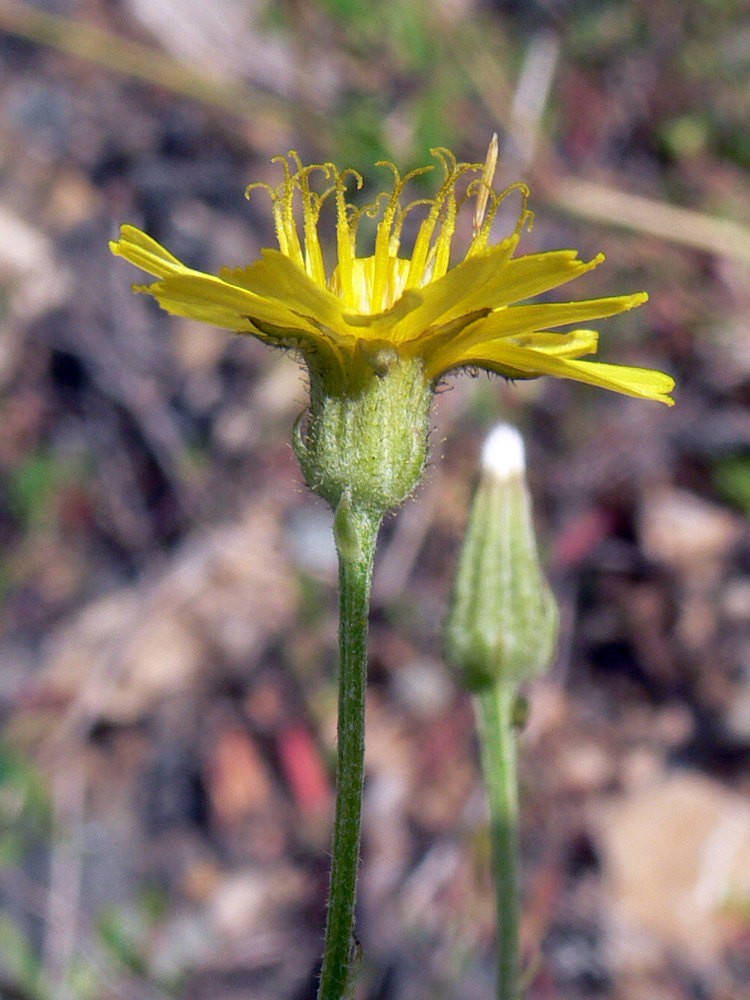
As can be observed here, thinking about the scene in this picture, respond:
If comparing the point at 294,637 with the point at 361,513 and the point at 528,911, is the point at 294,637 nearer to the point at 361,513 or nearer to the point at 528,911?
the point at 528,911

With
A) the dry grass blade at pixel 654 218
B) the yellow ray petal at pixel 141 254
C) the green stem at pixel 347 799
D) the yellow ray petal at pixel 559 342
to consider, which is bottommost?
the green stem at pixel 347 799

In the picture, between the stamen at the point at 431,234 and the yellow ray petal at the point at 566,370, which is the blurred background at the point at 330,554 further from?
Answer: the yellow ray petal at the point at 566,370

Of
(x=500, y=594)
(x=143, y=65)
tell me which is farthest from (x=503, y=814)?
(x=143, y=65)

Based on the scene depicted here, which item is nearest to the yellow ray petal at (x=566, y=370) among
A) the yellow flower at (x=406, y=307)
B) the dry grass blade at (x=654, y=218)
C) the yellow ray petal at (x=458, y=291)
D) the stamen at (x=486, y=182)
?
the yellow flower at (x=406, y=307)

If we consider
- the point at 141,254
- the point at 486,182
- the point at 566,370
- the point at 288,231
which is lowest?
the point at 566,370

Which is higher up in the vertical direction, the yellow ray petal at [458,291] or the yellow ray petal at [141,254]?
the yellow ray petal at [141,254]

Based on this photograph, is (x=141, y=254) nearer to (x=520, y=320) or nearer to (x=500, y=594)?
(x=520, y=320)

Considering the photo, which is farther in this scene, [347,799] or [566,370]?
[566,370]
